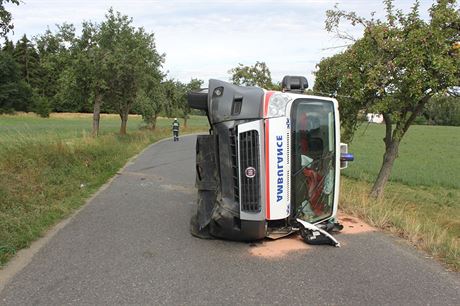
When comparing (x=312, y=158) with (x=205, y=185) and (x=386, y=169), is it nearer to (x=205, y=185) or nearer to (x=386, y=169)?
(x=205, y=185)

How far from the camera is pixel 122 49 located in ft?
67.1

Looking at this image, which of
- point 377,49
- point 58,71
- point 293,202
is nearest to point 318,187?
point 293,202

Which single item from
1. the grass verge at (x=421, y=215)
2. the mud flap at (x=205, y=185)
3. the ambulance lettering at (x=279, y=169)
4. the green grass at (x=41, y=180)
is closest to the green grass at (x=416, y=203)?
the grass verge at (x=421, y=215)

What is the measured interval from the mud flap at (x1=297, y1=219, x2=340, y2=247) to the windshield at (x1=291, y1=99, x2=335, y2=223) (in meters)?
0.16

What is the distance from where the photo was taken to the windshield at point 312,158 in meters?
5.34

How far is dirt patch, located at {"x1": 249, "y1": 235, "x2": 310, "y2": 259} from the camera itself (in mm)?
5113

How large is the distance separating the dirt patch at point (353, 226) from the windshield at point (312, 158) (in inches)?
30.1

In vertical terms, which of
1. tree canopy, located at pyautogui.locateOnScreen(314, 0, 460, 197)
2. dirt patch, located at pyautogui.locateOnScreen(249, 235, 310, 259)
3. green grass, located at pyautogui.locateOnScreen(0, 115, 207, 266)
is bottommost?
dirt patch, located at pyautogui.locateOnScreen(249, 235, 310, 259)

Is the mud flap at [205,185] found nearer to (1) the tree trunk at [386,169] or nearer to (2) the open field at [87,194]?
(2) the open field at [87,194]

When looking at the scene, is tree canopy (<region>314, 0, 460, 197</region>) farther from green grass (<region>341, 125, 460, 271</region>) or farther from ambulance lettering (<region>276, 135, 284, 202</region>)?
ambulance lettering (<region>276, 135, 284, 202</region>)

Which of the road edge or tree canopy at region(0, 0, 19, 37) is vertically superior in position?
tree canopy at region(0, 0, 19, 37)

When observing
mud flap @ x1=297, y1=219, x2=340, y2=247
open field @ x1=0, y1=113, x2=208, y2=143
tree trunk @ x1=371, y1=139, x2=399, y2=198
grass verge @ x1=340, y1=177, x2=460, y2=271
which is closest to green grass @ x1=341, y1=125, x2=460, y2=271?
grass verge @ x1=340, y1=177, x2=460, y2=271

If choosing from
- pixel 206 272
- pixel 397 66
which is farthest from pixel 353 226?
pixel 397 66

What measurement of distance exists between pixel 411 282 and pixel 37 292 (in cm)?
379
